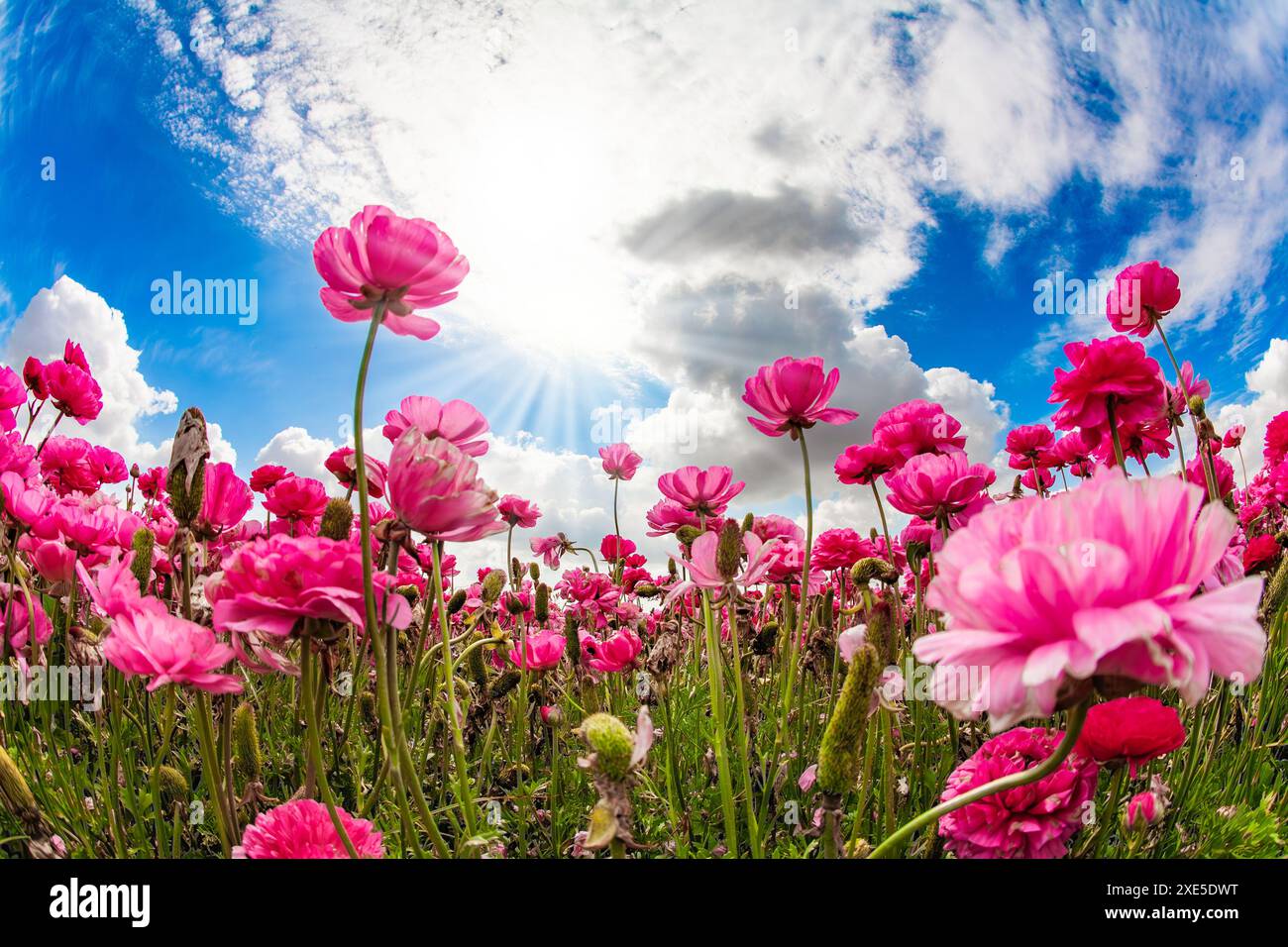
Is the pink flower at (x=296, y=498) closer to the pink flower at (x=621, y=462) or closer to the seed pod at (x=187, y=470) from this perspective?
the seed pod at (x=187, y=470)

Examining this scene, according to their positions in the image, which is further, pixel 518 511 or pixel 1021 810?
pixel 518 511

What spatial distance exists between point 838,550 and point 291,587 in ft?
6.39

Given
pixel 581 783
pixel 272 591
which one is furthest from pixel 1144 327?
pixel 272 591

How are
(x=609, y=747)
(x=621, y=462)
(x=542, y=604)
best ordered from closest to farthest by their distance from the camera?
(x=609, y=747) → (x=542, y=604) → (x=621, y=462)

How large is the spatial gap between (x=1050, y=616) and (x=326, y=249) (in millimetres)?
849

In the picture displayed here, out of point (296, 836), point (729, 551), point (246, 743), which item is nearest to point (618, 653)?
point (729, 551)

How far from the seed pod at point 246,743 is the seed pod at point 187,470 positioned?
12.1 inches

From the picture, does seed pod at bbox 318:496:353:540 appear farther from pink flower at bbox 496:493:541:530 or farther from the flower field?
pink flower at bbox 496:493:541:530

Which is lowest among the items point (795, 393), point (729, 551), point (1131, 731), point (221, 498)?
point (1131, 731)

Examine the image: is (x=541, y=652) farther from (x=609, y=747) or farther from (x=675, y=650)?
(x=609, y=747)

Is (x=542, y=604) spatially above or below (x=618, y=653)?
above

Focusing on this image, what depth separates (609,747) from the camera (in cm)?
80
